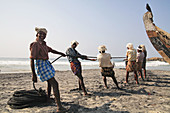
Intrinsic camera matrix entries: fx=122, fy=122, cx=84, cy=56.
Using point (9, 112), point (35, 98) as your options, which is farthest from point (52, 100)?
point (9, 112)

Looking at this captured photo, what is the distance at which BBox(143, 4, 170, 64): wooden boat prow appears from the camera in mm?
4547

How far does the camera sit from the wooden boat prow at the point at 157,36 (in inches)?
179

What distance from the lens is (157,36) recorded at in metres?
4.69

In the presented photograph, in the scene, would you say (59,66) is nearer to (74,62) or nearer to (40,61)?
(74,62)

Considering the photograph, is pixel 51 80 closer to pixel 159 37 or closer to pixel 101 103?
pixel 101 103

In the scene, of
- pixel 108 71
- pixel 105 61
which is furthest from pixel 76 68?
pixel 108 71

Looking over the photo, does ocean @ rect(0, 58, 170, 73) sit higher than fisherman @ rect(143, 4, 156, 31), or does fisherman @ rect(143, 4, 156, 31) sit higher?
fisherman @ rect(143, 4, 156, 31)

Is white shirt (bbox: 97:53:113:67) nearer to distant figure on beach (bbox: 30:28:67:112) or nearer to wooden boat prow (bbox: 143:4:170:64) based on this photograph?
wooden boat prow (bbox: 143:4:170:64)

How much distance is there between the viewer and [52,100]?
3.80 m

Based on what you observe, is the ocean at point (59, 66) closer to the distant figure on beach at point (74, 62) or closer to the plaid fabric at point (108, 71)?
the plaid fabric at point (108, 71)

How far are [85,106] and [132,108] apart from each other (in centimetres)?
125

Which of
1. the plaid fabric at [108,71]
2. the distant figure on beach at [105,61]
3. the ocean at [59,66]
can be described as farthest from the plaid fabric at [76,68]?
the ocean at [59,66]

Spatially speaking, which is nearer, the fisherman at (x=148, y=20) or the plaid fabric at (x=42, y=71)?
the plaid fabric at (x=42, y=71)

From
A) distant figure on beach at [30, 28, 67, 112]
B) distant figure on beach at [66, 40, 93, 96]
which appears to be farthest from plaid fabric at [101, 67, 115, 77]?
distant figure on beach at [30, 28, 67, 112]
